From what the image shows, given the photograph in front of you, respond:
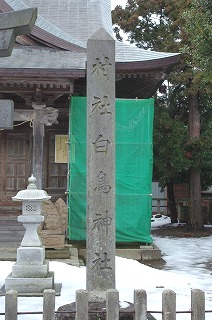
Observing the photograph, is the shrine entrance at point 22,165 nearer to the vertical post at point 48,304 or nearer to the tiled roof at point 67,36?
the tiled roof at point 67,36

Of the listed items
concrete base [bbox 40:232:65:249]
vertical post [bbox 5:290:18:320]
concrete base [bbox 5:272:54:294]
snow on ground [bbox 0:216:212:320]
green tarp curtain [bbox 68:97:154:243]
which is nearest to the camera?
vertical post [bbox 5:290:18:320]

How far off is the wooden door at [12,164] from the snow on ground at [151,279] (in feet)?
11.9

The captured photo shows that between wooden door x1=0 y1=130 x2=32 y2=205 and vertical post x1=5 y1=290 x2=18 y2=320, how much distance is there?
29.8 feet

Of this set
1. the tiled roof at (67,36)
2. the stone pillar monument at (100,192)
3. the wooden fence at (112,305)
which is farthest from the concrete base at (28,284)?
the tiled roof at (67,36)

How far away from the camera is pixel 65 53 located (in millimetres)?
13414

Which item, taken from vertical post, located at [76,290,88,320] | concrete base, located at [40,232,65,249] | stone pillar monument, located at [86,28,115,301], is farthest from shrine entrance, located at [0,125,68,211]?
vertical post, located at [76,290,88,320]

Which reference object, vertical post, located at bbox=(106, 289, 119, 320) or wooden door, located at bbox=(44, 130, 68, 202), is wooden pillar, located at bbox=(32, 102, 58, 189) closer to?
wooden door, located at bbox=(44, 130, 68, 202)

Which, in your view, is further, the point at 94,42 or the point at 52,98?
the point at 52,98

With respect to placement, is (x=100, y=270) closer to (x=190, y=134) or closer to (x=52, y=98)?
(x=52, y=98)

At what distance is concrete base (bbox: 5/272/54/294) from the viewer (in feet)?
25.1

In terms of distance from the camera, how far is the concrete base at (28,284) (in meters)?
7.64

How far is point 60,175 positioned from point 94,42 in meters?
7.57

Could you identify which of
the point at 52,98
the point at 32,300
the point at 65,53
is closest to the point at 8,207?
the point at 52,98

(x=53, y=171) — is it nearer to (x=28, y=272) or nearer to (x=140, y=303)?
(x=28, y=272)
